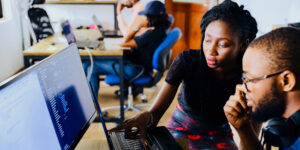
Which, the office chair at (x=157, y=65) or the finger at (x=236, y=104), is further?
the office chair at (x=157, y=65)

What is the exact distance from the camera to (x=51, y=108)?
0.76 meters

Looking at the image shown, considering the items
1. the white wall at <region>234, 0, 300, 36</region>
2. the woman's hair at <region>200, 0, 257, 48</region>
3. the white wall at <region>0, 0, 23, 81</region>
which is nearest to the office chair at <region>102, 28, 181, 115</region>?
the white wall at <region>234, 0, 300, 36</region>

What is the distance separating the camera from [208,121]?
1.35 metres

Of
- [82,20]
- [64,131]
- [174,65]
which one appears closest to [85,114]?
[64,131]

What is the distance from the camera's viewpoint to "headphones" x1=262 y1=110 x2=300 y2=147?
2.89 ft

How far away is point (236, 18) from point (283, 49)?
16.2 inches

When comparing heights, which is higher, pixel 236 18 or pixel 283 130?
pixel 236 18

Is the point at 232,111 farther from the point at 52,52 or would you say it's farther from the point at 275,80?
the point at 52,52

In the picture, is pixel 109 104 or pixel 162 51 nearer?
pixel 162 51

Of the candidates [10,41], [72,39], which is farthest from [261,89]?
[10,41]

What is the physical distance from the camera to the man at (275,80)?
84 centimetres

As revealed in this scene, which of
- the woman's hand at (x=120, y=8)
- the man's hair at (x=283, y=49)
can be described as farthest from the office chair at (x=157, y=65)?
the man's hair at (x=283, y=49)

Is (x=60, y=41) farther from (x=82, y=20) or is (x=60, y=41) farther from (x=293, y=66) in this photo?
(x=293, y=66)

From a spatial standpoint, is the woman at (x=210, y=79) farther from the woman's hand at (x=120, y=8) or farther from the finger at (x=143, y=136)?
the woman's hand at (x=120, y=8)
